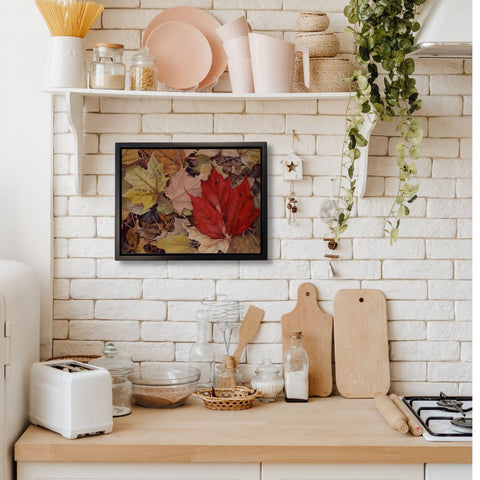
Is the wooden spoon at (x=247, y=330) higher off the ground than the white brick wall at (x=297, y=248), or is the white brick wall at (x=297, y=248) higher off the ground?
the white brick wall at (x=297, y=248)

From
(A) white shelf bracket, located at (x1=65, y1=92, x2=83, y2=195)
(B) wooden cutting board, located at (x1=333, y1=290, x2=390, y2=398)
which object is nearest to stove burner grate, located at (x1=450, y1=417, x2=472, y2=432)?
(B) wooden cutting board, located at (x1=333, y1=290, x2=390, y2=398)

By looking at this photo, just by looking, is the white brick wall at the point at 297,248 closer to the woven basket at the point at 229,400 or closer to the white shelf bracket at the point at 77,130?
the white shelf bracket at the point at 77,130

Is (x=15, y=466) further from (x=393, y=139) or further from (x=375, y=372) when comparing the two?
(x=393, y=139)

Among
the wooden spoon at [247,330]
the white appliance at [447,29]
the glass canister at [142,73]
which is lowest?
the wooden spoon at [247,330]

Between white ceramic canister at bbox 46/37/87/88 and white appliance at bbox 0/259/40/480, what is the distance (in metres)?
0.62

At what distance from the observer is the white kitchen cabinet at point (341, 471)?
2.23m

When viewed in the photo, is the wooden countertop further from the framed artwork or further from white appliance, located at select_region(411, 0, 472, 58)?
white appliance, located at select_region(411, 0, 472, 58)

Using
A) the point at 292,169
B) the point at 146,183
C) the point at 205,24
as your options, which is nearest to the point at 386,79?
the point at 292,169

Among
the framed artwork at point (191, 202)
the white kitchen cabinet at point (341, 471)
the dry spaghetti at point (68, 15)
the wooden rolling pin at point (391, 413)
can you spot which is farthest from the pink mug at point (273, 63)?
the white kitchen cabinet at point (341, 471)

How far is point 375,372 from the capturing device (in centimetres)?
272

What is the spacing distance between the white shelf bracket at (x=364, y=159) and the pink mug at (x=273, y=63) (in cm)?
24

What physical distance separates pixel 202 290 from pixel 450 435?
0.99 m

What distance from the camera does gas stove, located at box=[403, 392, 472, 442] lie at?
2.26 metres

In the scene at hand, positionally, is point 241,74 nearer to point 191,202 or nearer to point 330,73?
point 330,73
